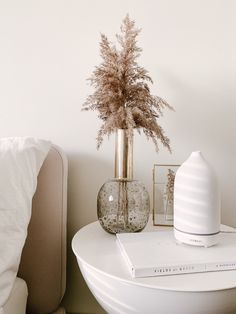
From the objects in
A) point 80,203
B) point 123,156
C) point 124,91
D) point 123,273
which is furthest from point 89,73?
A: point 123,273

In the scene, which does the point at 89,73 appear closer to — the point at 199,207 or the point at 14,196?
the point at 14,196

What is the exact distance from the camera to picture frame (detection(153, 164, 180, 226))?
914 mm

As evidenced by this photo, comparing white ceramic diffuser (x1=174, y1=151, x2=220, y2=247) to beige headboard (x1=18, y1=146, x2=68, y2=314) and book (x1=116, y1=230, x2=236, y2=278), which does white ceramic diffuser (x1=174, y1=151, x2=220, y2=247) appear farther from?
beige headboard (x1=18, y1=146, x2=68, y2=314)

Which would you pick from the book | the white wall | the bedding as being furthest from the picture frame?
the bedding

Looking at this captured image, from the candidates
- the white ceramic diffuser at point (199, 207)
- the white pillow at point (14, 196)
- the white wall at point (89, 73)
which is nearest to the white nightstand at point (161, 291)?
the white ceramic diffuser at point (199, 207)

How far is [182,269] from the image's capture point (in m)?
0.57

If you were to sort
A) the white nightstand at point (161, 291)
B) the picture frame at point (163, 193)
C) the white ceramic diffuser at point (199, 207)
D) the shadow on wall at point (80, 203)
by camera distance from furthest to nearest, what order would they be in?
the shadow on wall at point (80, 203)
the picture frame at point (163, 193)
the white ceramic diffuser at point (199, 207)
the white nightstand at point (161, 291)

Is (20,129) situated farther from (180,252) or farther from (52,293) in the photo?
(180,252)

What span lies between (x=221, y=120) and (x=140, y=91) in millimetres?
401

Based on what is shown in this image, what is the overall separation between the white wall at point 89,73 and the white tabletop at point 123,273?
34cm

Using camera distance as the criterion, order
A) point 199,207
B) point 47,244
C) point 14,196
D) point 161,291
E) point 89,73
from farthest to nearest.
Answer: point 89,73, point 47,244, point 14,196, point 199,207, point 161,291

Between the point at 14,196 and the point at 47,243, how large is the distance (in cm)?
27

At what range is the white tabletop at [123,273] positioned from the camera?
0.53m

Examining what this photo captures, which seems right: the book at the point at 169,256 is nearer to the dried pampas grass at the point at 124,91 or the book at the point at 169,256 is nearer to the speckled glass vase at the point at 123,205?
the speckled glass vase at the point at 123,205
